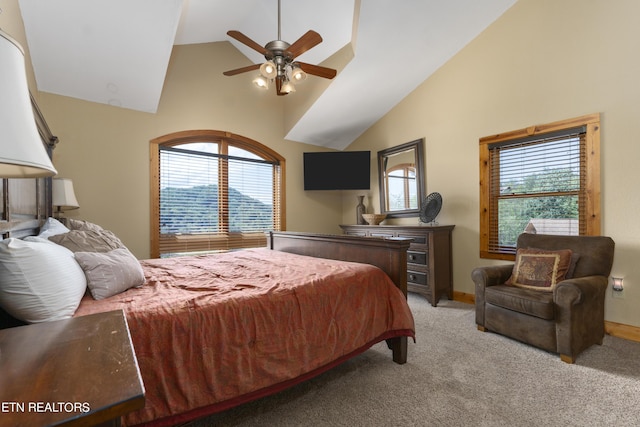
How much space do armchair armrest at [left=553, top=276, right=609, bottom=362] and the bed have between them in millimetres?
1153

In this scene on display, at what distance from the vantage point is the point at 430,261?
3611 mm

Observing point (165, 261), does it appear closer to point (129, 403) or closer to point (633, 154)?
point (129, 403)

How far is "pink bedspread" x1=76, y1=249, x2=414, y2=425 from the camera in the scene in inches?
49.3

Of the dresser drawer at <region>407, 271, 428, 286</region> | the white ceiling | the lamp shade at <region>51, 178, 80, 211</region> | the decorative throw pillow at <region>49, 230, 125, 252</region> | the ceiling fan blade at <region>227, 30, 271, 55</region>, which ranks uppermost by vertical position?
the white ceiling

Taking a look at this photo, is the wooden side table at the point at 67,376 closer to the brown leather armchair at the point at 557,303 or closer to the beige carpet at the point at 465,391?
the beige carpet at the point at 465,391

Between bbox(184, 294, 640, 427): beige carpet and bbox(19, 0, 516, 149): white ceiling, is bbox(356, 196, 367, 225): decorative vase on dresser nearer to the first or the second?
bbox(19, 0, 516, 149): white ceiling

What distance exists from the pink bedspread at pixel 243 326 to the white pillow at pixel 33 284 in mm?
157

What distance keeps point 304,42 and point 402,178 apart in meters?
2.64

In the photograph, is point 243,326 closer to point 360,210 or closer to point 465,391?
point 465,391

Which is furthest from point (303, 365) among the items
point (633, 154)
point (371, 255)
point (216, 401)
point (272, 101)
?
point (272, 101)

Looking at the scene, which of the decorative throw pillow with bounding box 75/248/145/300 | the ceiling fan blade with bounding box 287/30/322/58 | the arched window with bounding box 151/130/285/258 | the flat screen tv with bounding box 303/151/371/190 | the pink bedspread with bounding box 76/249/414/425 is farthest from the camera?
the flat screen tv with bounding box 303/151/371/190

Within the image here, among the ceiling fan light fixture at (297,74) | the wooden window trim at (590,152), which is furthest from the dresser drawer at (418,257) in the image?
the ceiling fan light fixture at (297,74)

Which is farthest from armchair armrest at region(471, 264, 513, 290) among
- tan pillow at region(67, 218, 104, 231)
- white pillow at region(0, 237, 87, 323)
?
tan pillow at region(67, 218, 104, 231)

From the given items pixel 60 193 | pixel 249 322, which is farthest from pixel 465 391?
pixel 60 193
